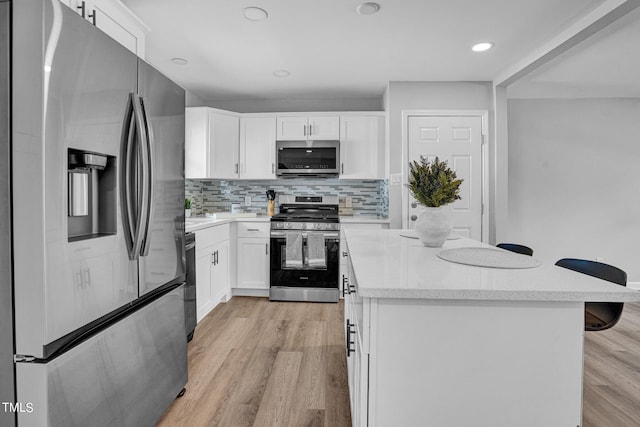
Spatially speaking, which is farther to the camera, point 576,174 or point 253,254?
point 576,174

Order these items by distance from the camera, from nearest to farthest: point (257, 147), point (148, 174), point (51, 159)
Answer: point (51, 159)
point (148, 174)
point (257, 147)

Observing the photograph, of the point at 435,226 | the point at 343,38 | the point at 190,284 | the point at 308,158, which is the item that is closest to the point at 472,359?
the point at 435,226

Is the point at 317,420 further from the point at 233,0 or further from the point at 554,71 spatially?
the point at 554,71

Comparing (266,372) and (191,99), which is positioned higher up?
(191,99)

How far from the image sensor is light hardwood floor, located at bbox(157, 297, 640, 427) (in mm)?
1829

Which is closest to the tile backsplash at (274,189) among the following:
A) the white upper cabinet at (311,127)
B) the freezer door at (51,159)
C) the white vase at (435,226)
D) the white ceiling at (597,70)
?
the white upper cabinet at (311,127)

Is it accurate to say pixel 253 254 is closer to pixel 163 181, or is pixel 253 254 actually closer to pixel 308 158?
pixel 308 158

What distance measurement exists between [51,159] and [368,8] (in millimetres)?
2086

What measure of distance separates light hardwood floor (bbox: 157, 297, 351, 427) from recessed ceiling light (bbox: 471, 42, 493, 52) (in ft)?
8.65

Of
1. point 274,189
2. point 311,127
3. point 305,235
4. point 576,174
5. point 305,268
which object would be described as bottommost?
point 305,268

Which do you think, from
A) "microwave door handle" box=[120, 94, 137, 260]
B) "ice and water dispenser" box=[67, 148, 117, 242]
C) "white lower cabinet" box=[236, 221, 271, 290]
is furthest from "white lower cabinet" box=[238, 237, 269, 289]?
"ice and water dispenser" box=[67, 148, 117, 242]

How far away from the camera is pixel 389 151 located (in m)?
3.94

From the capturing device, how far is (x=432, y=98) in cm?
389

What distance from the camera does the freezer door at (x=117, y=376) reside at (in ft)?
3.58
